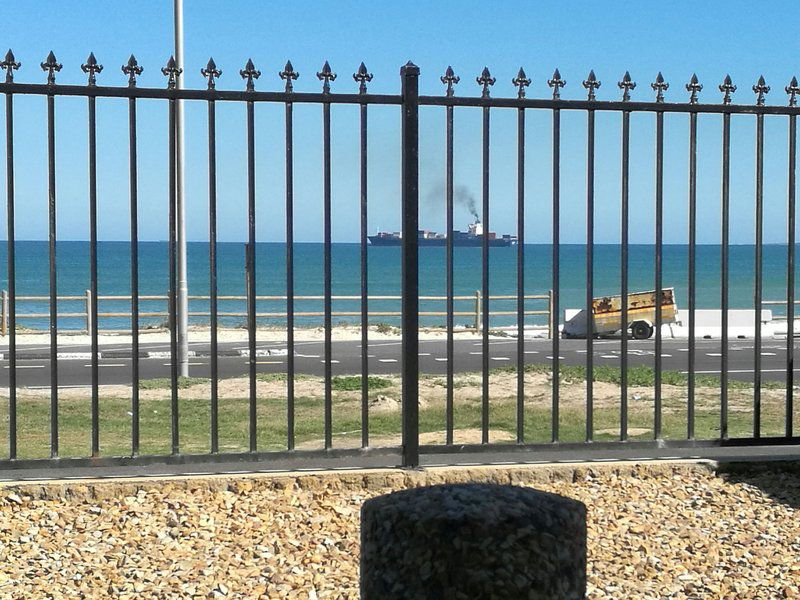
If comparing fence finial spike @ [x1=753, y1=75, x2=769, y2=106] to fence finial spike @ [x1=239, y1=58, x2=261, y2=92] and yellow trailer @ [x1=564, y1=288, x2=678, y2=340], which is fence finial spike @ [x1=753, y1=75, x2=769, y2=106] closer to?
fence finial spike @ [x1=239, y1=58, x2=261, y2=92]

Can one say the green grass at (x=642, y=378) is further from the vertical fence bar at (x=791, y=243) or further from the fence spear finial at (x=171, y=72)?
the fence spear finial at (x=171, y=72)

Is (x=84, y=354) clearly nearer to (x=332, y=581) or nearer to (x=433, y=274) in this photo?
(x=332, y=581)

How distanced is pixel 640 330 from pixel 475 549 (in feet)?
83.8

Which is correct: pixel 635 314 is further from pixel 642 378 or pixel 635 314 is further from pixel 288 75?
pixel 288 75

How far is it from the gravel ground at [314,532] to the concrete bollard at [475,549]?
70.7 inches

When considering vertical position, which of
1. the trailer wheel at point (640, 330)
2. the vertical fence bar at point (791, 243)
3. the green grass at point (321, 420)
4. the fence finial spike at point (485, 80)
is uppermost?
the fence finial spike at point (485, 80)

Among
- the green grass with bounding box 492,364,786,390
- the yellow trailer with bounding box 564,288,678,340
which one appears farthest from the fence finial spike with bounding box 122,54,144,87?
→ the yellow trailer with bounding box 564,288,678,340

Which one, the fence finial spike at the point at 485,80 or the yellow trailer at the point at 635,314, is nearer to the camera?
the fence finial spike at the point at 485,80

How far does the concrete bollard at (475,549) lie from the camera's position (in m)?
3.25

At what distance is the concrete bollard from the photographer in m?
3.25

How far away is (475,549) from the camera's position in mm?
3266

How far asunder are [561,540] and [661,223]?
406 centimetres

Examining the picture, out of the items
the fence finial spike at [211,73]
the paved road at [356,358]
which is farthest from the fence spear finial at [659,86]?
the paved road at [356,358]

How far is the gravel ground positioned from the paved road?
10508 millimetres
